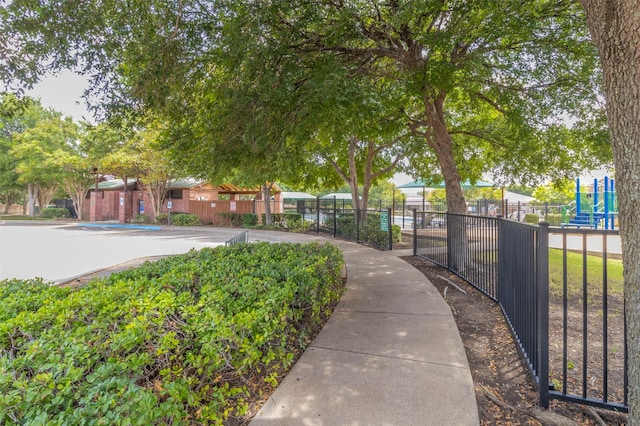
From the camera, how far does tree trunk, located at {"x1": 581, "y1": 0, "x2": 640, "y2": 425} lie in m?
2.12

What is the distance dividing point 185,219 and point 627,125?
994 inches

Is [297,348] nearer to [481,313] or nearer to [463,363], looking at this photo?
[463,363]

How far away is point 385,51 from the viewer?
6.93 metres

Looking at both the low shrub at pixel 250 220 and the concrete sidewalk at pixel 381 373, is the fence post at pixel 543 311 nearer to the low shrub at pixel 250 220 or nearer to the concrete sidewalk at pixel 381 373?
the concrete sidewalk at pixel 381 373

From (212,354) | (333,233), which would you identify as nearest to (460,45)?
(212,354)

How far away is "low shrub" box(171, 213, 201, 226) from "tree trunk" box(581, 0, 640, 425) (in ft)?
81.5

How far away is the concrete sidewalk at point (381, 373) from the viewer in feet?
8.29

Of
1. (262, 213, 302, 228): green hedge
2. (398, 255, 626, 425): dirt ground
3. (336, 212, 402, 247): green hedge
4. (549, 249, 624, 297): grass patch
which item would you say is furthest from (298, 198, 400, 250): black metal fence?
(398, 255, 626, 425): dirt ground

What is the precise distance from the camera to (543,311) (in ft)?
9.30

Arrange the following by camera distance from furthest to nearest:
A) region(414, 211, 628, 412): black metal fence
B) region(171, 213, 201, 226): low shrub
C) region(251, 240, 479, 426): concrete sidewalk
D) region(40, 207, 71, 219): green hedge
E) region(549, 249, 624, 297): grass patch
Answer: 1. region(40, 207, 71, 219): green hedge
2. region(171, 213, 201, 226): low shrub
3. region(549, 249, 624, 297): grass patch
4. region(414, 211, 628, 412): black metal fence
5. region(251, 240, 479, 426): concrete sidewalk

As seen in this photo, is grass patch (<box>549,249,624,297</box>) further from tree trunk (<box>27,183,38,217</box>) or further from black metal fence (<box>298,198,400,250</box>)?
tree trunk (<box>27,183,38,217</box>)

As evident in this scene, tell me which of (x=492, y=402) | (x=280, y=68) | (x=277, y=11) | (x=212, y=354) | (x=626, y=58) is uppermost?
(x=277, y=11)

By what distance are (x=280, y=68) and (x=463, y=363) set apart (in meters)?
5.24

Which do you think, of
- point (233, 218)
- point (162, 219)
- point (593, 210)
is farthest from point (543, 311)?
point (162, 219)
